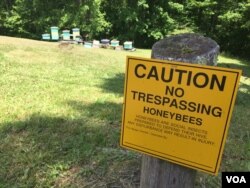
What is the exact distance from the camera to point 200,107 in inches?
63.9

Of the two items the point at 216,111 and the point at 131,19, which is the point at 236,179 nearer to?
the point at 216,111

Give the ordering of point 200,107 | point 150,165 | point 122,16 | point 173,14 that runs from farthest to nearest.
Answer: point 173,14
point 122,16
point 150,165
point 200,107

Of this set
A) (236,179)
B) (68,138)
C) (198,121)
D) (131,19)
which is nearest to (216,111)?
(198,121)

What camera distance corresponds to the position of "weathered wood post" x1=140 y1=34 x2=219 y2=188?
5.58 ft

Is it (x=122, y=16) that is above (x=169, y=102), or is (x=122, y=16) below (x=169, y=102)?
below

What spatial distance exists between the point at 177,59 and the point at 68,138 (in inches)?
97.8

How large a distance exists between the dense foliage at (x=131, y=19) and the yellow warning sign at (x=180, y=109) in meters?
21.9

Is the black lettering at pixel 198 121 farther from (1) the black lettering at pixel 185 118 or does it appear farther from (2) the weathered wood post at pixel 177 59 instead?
(2) the weathered wood post at pixel 177 59

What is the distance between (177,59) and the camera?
1.69 meters

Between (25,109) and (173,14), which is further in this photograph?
(173,14)

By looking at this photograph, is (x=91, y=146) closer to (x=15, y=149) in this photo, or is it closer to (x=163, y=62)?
(x=15, y=149)

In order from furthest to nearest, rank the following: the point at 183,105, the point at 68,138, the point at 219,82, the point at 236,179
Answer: the point at 68,138 < the point at 236,179 < the point at 183,105 < the point at 219,82

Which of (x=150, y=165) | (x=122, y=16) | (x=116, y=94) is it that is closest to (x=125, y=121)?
(x=150, y=165)

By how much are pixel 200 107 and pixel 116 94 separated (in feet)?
17.2
